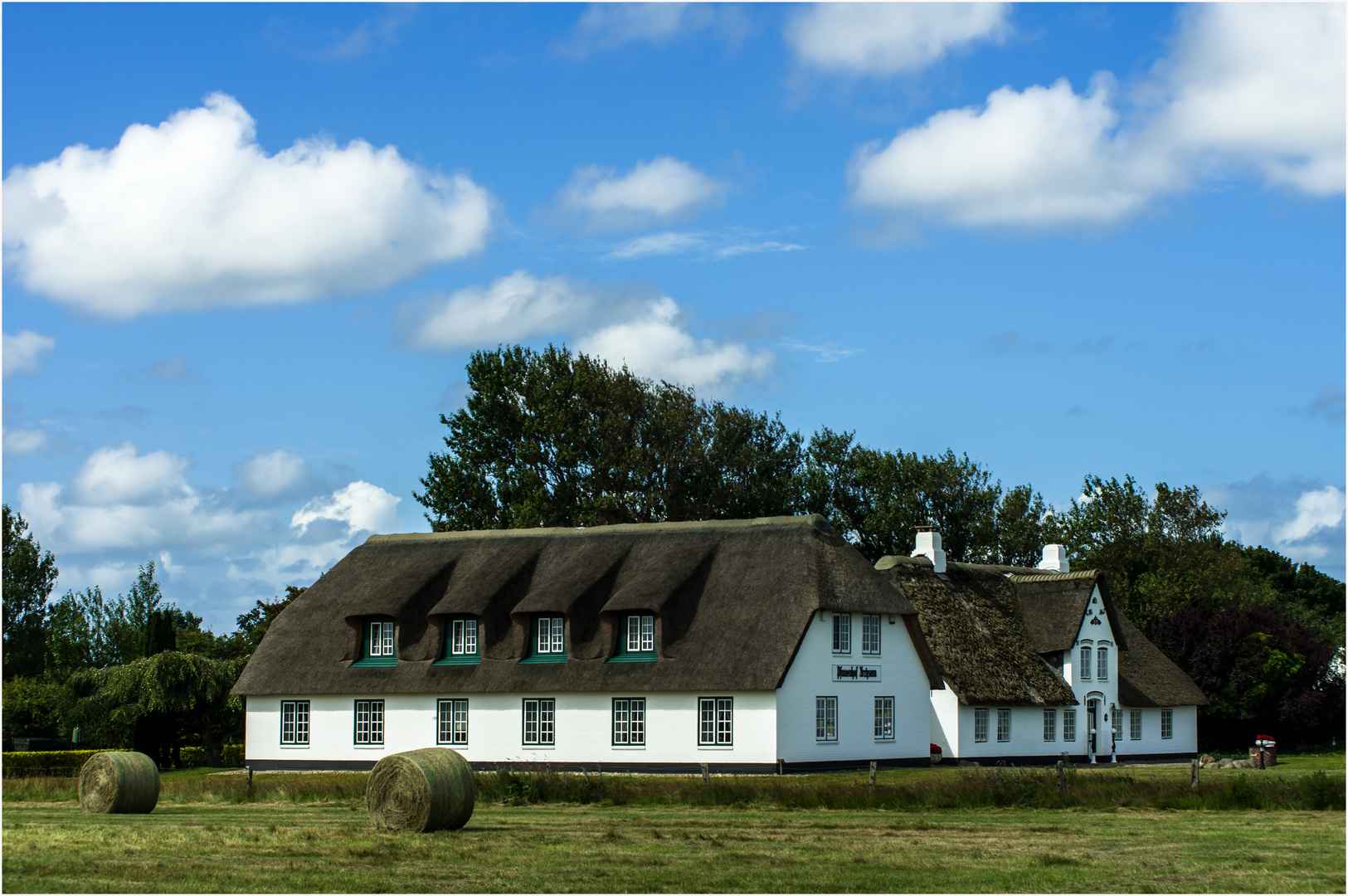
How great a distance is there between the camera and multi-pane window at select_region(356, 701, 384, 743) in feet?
160

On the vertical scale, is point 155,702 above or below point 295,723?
above

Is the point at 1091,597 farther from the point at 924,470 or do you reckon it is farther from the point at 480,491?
the point at 480,491

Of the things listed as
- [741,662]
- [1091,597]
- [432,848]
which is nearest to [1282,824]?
[432,848]

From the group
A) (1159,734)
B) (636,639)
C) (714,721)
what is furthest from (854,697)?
(1159,734)

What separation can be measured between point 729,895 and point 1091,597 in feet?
134

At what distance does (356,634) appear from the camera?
163ft

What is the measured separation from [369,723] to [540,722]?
648 centimetres

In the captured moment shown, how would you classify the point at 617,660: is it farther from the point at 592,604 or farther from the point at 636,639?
the point at 592,604

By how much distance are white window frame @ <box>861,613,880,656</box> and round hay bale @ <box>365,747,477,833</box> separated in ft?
78.3

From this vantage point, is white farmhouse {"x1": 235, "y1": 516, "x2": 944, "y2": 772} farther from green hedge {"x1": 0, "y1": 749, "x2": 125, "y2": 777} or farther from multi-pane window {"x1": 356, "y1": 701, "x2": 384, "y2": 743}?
green hedge {"x1": 0, "y1": 749, "x2": 125, "y2": 777}

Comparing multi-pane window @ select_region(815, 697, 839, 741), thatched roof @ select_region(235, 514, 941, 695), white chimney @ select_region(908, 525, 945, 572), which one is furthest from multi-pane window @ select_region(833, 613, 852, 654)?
white chimney @ select_region(908, 525, 945, 572)

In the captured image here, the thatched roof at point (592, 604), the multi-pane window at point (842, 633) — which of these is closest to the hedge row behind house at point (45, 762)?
the thatched roof at point (592, 604)

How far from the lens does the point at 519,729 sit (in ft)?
153

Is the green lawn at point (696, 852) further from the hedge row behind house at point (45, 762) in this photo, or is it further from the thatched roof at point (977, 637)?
the hedge row behind house at point (45, 762)
